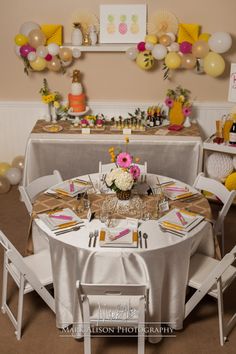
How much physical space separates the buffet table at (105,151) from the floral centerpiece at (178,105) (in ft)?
0.63

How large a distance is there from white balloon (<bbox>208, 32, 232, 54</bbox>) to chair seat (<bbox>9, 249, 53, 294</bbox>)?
106 inches

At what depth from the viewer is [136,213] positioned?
317 centimetres

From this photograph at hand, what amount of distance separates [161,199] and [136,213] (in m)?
0.27

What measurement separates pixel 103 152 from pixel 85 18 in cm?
145

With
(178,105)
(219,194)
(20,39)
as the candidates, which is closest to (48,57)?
(20,39)

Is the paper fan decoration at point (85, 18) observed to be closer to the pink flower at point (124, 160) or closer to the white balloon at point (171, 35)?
the white balloon at point (171, 35)

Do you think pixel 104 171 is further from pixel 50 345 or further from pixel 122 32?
pixel 122 32

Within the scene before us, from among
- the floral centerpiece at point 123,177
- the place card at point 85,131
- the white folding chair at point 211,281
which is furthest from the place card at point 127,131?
the white folding chair at point 211,281

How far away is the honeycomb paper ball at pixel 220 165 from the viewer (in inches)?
187

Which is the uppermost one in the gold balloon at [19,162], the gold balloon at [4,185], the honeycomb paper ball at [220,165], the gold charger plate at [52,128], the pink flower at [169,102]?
the pink flower at [169,102]

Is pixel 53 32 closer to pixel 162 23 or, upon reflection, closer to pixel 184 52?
pixel 162 23

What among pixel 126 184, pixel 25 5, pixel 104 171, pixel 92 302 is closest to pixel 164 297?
pixel 92 302

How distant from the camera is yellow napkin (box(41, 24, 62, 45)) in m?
4.89

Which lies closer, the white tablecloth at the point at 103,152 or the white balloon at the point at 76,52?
the white tablecloth at the point at 103,152
